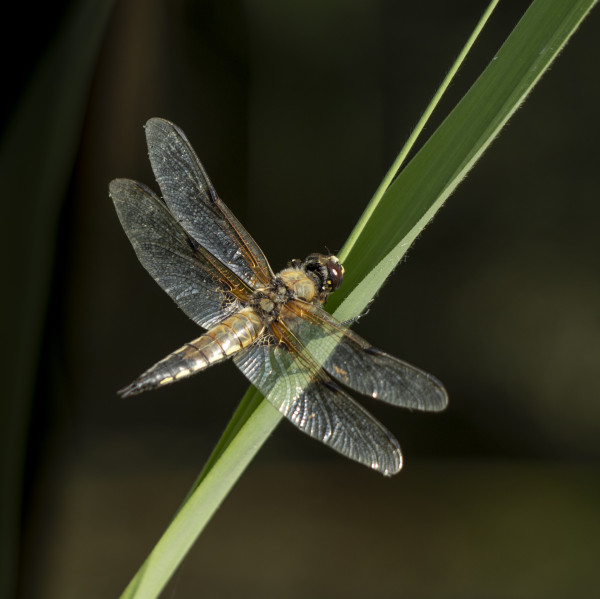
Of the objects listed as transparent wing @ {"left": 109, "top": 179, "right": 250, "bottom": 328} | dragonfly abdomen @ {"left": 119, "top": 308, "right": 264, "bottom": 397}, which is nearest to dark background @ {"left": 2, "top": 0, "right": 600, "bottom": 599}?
transparent wing @ {"left": 109, "top": 179, "right": 250, "bottom": 328}

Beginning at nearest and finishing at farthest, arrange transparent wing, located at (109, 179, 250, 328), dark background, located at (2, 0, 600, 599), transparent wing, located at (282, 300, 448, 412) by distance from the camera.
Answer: transparent wing, located at (282, 300, 448, 412) < transparent wing, located at (109, 179, 250, 328) < dark background, located at (2, 0, 600, 599)

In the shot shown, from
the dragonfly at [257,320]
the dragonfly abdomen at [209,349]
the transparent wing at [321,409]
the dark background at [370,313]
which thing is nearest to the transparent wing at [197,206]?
the dragonfly at [257,320]

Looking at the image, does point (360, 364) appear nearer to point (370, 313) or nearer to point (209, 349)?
point (209, 349)

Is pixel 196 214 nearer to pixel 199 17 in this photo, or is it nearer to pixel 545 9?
pixel 545 9

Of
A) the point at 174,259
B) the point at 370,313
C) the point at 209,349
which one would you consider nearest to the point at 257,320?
the point at 209,349

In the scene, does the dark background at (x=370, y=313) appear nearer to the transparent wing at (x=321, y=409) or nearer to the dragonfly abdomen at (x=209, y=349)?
the dragonfly abdomen at (x=209, y=349)

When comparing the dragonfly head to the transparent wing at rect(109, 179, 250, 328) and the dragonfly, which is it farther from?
the transparent wing at rect(109, 179, 250, 328)
